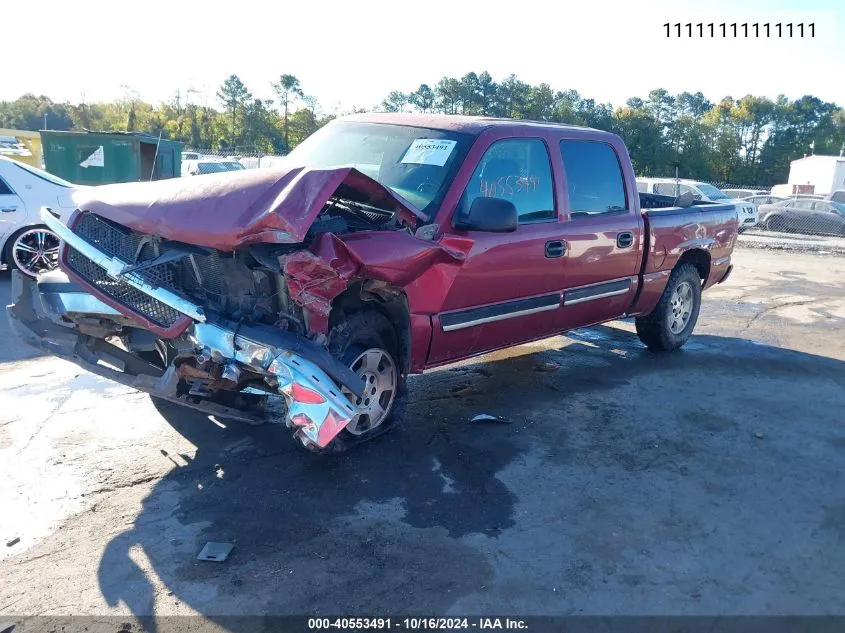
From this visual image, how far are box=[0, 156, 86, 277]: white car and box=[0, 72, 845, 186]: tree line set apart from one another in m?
35.1

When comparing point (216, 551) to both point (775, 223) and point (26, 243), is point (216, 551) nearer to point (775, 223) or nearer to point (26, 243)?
point (26, 243)

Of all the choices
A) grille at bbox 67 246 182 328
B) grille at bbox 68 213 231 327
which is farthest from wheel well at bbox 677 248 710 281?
grille at bbox 67 246 182 328

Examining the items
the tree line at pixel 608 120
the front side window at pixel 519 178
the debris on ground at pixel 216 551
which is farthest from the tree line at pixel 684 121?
the debris on ground at pixel 216 551

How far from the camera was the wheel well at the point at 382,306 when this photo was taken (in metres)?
3.99

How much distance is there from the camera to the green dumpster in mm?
16609

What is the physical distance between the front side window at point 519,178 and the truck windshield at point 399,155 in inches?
7.5

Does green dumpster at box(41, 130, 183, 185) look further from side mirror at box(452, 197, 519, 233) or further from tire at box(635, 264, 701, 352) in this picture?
side mirror at box(452, 197, 519, 233)

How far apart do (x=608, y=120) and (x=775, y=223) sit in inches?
996

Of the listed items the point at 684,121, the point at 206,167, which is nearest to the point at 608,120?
the point at 684,121

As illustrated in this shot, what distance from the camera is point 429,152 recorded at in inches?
183

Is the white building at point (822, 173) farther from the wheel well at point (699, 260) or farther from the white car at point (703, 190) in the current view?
the wheel well at point (699, 260)

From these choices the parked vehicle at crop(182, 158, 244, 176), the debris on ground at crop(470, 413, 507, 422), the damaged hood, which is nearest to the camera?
the damaged hood

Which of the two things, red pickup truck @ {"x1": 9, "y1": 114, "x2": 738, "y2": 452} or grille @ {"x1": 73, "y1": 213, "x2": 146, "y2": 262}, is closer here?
red pickup truck @ {"x1": 9, "y1": 114, "x2": 738, "y2": 452}

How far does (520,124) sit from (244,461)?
3020 millimetres
